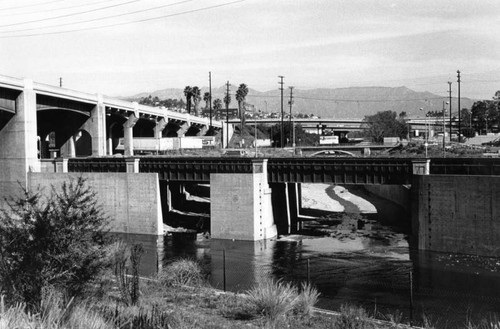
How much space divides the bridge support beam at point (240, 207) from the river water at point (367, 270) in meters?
1.33

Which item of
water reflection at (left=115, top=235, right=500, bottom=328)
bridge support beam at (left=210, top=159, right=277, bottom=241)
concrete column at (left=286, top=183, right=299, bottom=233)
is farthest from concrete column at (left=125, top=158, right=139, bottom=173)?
concrete column at (left=286, top=183, right=299, bottom=233)

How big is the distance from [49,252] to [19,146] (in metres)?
58.1

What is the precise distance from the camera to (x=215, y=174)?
191 ft

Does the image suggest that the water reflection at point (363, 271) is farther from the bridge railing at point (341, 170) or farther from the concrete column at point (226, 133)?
the concrete column at point (226, 133)

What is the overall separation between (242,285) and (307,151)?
8607 centimetres

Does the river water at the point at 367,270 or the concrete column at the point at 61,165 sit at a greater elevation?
the concrete column at the point at 61,165

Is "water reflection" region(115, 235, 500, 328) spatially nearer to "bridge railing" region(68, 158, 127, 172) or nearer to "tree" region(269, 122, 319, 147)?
"bridge railing" region(68, 158, 127, 172)

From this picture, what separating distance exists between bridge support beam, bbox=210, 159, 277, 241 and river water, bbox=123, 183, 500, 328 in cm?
133

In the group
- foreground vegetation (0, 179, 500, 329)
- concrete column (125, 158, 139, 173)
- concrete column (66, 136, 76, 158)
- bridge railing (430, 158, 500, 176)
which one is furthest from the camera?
concrete column (66, 136, 76, 158)

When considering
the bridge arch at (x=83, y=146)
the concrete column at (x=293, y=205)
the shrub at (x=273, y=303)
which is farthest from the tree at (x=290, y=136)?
the shrub at (x=273, y=303)

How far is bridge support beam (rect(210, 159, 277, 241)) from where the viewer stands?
56.6 metres

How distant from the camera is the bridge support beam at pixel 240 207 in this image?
5659 cm

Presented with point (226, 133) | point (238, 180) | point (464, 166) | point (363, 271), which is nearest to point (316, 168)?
point (238, 180)

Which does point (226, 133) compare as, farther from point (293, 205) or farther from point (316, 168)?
point (316, 168)
